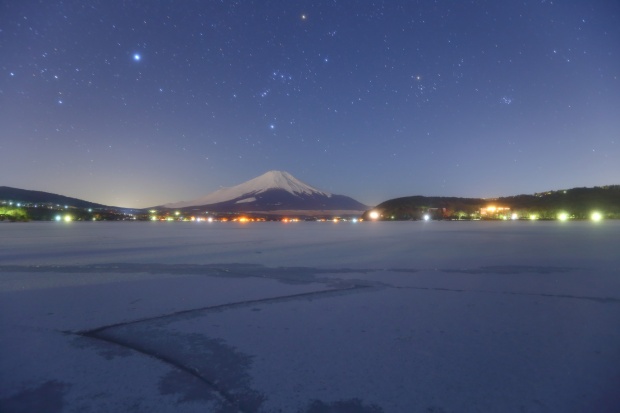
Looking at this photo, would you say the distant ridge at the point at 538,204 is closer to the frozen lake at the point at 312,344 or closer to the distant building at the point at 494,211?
the distant building at the point at 494,211

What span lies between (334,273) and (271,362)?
12.7 ft

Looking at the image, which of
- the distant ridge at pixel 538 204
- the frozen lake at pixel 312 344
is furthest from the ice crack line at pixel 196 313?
the distant ridge at pixel 538 204

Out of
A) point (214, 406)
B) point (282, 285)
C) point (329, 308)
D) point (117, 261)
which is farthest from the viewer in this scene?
point (117, 261)

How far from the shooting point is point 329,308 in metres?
4.11

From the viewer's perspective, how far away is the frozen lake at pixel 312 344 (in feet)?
7.22

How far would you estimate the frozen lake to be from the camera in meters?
2.20

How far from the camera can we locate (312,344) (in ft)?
9.93

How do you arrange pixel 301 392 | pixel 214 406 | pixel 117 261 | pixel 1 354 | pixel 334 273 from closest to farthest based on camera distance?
1. pixel 214 406
2. pixel 301 392
3. pixel 1 354
4. pixel 334 273
5. pixel 117 261

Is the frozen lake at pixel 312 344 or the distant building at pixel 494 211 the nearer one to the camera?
the frozen lake at pixel 312 344

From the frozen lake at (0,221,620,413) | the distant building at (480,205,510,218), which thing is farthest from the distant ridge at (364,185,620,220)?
the frozen lake at (0,221,620,413)

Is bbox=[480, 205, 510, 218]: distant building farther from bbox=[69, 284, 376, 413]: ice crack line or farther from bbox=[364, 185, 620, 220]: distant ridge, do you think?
bbox=[69, 284, 376, 413]: ice crack line

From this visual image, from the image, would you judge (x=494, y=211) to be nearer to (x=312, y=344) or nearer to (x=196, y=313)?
(x=196, y=313)

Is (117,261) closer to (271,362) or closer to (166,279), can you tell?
(166,279)

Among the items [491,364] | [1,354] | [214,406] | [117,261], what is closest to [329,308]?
[491,364]
